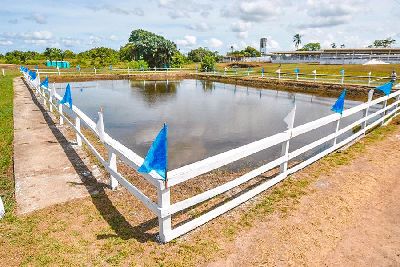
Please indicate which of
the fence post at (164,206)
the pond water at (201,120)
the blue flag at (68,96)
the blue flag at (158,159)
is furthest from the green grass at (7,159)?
the pond water at (201,120)

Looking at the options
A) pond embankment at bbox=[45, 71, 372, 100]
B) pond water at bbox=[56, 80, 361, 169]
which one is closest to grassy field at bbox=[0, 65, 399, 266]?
pond water at bbox=[56, 80, 361, 169]

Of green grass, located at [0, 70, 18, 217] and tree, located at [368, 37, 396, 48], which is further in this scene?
tree, located at [368, 37, 396, 48]

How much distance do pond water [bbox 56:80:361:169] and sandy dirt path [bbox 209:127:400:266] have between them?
8.18 ft

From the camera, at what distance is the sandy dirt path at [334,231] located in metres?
3.74

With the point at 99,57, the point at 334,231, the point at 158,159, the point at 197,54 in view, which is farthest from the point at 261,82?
the point at 197,54

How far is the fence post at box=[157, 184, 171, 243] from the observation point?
12.1 ft

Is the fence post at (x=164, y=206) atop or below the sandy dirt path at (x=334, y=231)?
atop

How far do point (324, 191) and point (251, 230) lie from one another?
2031 millimetres

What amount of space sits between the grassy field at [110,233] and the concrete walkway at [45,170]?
0.25m

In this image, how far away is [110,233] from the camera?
4.20m

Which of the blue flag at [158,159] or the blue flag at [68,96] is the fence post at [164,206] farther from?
the blue flag at [68,96]

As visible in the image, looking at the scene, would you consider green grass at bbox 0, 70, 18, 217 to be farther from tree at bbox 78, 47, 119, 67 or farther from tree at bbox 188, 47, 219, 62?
tree at bbox 188, 47, 219, 62

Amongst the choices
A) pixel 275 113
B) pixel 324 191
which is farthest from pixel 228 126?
pixel 324 191

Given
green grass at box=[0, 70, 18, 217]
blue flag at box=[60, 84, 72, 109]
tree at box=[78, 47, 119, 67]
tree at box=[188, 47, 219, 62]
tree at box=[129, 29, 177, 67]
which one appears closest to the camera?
green grass at box=[0, 70, 18, 217]
